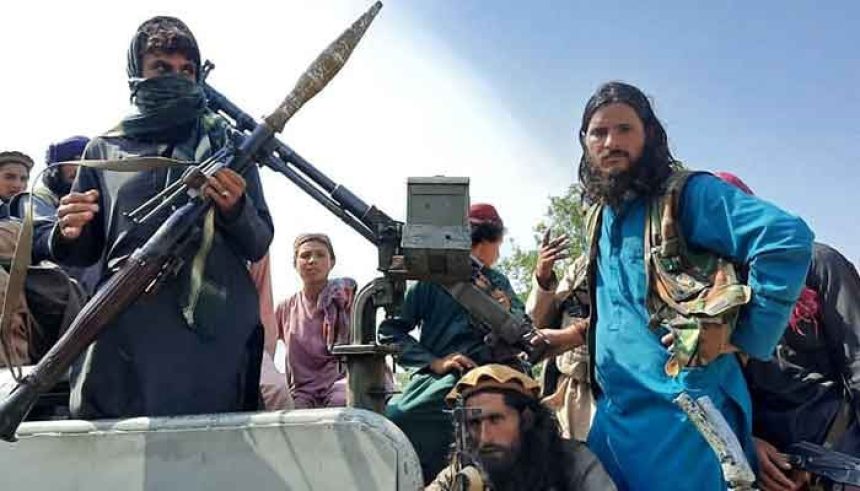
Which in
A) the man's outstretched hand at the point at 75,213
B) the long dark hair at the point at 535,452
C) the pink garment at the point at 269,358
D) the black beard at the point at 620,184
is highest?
the black beard at the point at 620,184

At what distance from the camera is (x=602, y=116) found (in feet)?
8.63

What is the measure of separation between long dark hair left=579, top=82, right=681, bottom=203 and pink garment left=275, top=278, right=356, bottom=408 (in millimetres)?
2007

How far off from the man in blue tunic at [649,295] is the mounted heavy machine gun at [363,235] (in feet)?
1.17

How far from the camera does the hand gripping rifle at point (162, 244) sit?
234 centimetres

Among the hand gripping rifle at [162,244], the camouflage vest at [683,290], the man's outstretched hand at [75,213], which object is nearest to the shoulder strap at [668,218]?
the camouflage vest at [683,290]

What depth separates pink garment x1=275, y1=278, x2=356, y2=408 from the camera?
173 inches

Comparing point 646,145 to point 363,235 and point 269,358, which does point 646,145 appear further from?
point 269,358

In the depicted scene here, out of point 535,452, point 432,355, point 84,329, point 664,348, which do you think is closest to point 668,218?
point 664,348

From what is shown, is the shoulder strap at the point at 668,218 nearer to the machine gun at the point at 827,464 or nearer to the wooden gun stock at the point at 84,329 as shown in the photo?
the machine gun at the point at 827,464

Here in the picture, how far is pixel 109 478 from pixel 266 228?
0.83m

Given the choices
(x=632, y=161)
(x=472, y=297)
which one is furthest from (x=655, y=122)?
(x=472, y=297)

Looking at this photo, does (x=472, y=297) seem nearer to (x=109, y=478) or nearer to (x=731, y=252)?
(x=731, y=252)

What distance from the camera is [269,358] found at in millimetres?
3873

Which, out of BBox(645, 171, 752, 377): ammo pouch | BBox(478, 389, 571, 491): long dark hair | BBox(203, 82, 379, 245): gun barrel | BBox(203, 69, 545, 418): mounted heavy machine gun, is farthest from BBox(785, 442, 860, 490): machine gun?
BBox(203, 82, 379, 245): gun barrel
